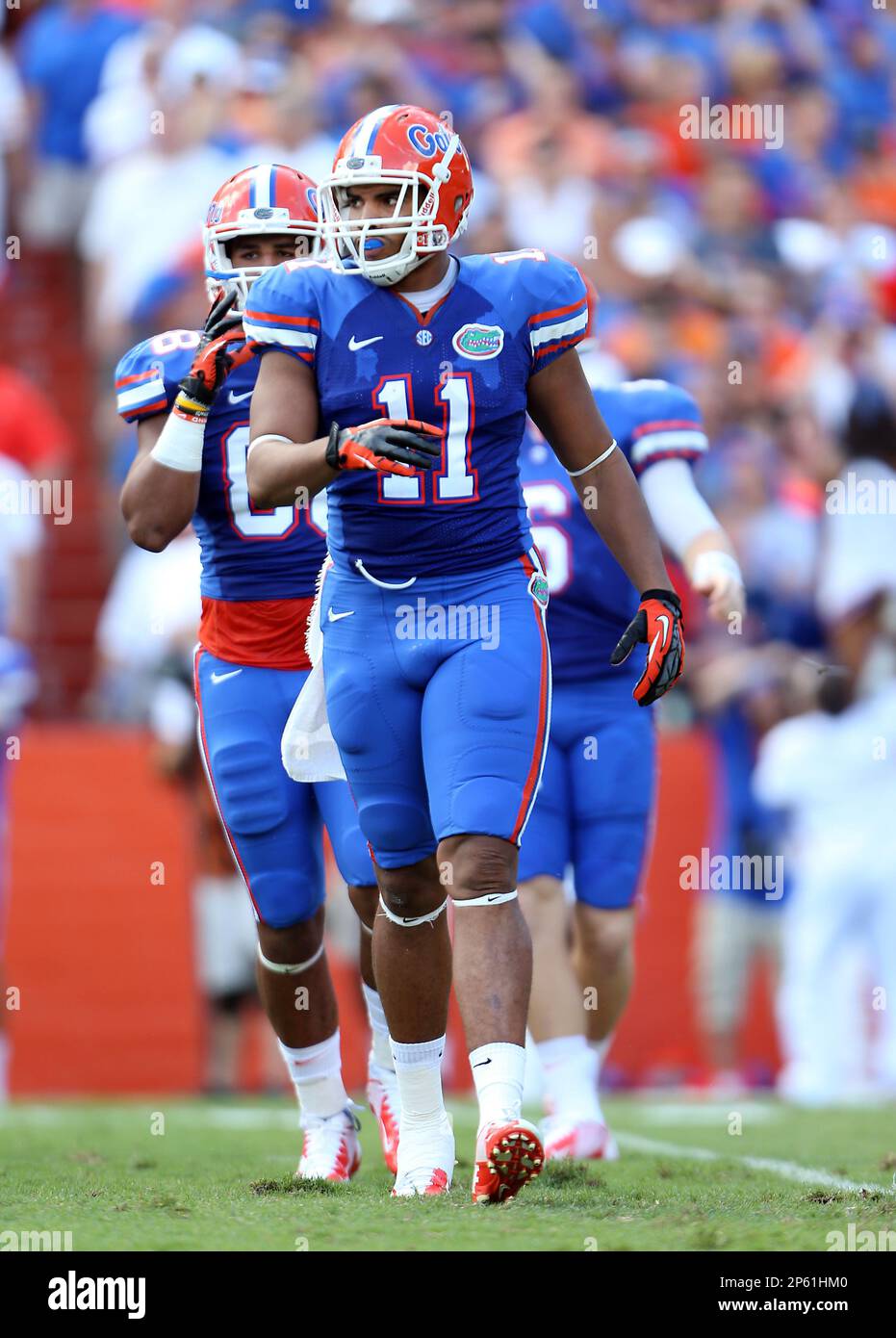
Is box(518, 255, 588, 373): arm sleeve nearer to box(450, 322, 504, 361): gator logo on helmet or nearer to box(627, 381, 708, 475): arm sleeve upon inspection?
box(450, 322, 504, 361): gator logo on helmet

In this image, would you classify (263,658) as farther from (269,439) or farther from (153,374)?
(269,439)

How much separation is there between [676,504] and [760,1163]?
1689 mm

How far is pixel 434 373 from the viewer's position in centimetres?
422

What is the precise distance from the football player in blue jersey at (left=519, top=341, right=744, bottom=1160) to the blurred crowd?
380 cm

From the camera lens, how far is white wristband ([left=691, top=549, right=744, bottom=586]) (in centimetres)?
543

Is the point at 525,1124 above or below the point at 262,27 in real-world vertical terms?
below

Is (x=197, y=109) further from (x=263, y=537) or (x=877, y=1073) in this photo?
(x=263, y=537)

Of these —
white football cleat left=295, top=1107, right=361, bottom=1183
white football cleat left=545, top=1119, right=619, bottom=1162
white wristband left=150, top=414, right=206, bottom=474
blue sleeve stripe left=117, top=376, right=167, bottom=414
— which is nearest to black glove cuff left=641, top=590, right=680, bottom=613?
white wristband left=150, top=414, right=206, bottom=474

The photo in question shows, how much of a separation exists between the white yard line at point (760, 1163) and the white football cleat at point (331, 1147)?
3.21 ft

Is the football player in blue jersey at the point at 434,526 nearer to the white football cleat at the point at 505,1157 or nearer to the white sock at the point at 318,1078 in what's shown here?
Result: the white football cleat at the point at 505,1157

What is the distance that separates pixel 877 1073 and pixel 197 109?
5.89 metres

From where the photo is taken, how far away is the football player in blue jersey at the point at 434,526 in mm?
4145

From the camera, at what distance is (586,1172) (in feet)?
16.3
